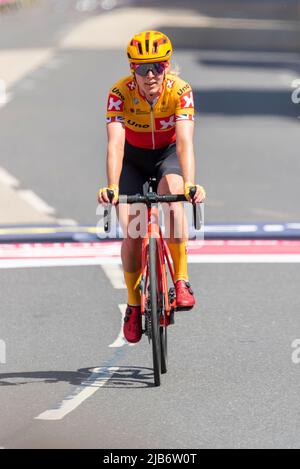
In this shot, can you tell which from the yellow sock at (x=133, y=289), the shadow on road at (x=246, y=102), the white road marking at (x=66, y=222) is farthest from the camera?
the shadow on road at (x=246, y=102)

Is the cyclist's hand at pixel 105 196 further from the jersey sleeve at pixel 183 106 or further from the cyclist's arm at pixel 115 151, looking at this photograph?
the jersey sleeve at pixel 183 106

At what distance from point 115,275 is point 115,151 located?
3.67 metres

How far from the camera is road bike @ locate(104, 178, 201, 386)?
853cm

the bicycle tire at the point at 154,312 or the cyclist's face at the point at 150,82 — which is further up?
the cyclist's face at the point at 150,82

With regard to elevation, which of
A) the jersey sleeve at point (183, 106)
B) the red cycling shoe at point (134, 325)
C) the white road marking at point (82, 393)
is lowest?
the white road marking at point (82, 393)

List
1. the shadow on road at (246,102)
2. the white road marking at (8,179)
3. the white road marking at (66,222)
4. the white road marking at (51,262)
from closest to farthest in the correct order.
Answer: the white road marking at (51,262) < the white road marking at (66,222) < the white road marking at (8,179) < the shadow on road at (246,102)

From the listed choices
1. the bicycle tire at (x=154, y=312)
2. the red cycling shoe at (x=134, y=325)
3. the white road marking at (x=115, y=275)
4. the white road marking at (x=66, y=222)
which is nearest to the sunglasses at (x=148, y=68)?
the bicycle tire at (x=154, y=312)

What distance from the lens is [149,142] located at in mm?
9297

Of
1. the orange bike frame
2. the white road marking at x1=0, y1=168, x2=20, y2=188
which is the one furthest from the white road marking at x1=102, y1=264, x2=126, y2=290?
the white road marking at x1=0, y1=168, x2=20, y2=188

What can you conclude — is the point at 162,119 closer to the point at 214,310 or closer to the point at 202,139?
the point at 214,310

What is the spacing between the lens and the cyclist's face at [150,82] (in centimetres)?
881

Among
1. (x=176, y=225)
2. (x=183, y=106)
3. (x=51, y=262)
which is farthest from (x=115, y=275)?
(x=183, y=106)

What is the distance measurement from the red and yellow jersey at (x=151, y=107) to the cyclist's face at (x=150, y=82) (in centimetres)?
15

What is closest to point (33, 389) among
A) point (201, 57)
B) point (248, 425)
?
point (248, 425)
